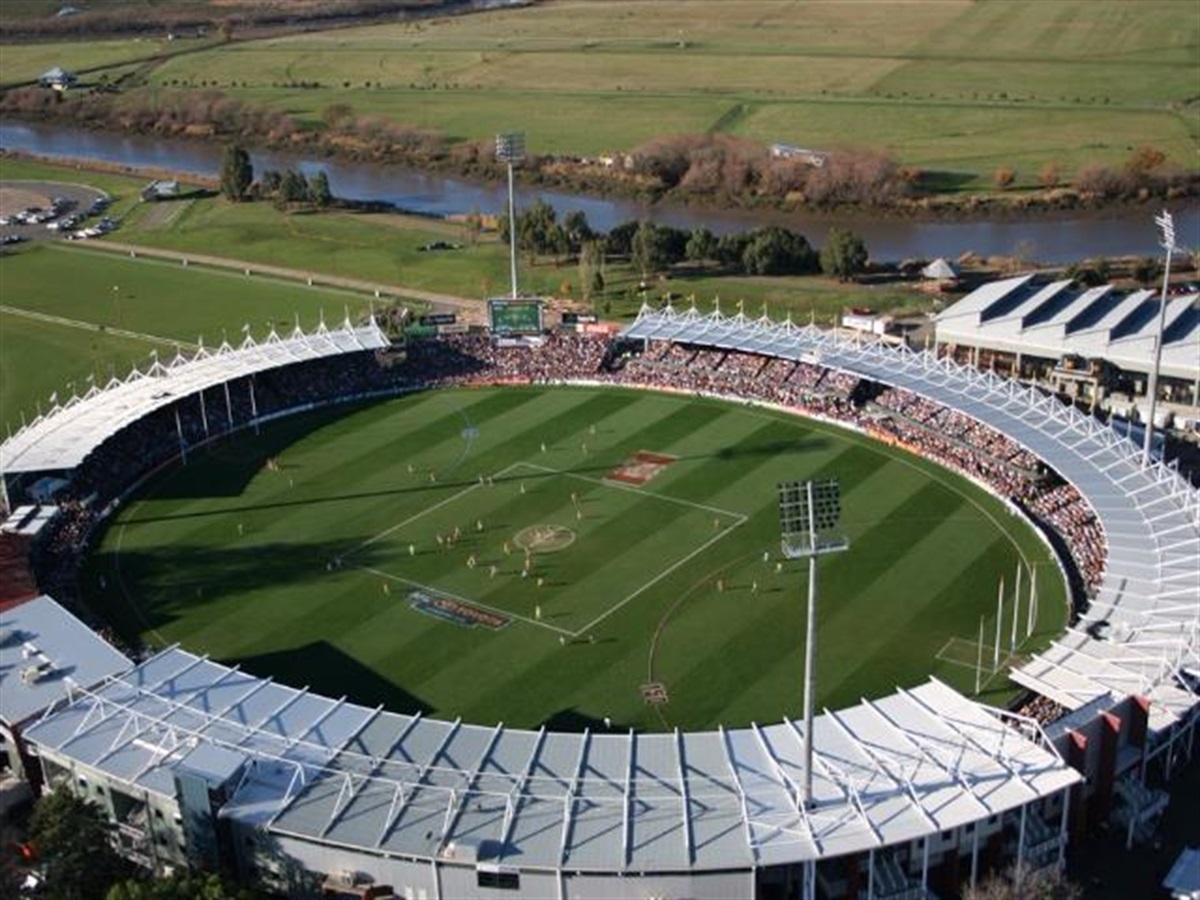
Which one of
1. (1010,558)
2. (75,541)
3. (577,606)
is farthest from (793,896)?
(75,541)

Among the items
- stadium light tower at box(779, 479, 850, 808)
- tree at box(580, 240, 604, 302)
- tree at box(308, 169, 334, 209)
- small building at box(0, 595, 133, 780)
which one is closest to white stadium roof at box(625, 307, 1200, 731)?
stadium light tower at box(779, 479, 850, 808)

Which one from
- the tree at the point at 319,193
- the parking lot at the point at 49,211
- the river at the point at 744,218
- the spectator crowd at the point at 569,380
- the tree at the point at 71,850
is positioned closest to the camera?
the tree at the point at 71,850

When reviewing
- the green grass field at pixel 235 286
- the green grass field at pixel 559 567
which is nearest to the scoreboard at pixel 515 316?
the green grass field at pixel 559 567

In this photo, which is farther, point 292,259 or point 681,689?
point 292,259

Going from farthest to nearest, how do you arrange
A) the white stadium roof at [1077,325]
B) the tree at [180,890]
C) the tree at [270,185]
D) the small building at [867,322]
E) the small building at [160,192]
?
1. the small building at [160,192]
2. the tree at [270,185]
3. the small building at [867,322]
4. the white stadium roof at [1077,325]
5. the tree at [180,890]

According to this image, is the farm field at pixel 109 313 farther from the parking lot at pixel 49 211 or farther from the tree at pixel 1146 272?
the tree at pixel 1146 272

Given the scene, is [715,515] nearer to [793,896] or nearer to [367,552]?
[367,552]

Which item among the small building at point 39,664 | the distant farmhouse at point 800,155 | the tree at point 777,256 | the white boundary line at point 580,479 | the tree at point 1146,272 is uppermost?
the distant farmhouse at point 800,155

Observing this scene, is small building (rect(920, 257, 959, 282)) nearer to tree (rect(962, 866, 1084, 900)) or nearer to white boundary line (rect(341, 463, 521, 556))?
white boundary line (rect(341, 463, 521, 556))
